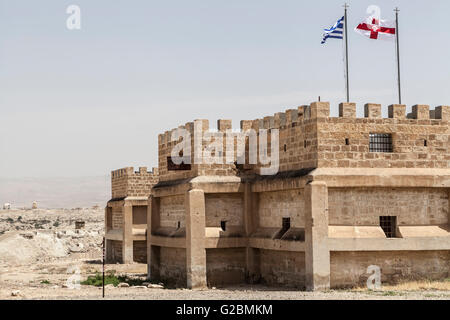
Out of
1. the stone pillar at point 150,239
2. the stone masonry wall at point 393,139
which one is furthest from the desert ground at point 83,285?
the stone masonry wall at point 393,139

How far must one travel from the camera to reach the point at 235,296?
71.9 feet

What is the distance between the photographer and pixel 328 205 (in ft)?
Result: 75.2

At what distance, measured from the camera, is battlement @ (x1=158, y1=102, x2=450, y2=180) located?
23141 millimetres

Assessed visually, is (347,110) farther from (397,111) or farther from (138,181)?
(138,181)

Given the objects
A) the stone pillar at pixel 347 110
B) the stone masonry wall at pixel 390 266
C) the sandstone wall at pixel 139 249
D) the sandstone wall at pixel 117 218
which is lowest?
the sandstone wall at pixel 139 249

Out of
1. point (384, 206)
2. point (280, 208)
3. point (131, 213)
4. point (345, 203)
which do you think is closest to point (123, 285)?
point (280, 208)

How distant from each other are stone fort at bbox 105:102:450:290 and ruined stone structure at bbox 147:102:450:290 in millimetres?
33

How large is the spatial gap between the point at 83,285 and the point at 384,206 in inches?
515

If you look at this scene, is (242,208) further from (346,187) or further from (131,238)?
(131,238)

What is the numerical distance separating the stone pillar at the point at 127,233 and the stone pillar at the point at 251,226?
14957mm

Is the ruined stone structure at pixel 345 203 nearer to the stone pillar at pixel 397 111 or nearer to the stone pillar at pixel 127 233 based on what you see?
the stone pillar at pixel 397 111

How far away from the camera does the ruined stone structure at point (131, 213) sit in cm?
4078

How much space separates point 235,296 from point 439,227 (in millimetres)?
7444

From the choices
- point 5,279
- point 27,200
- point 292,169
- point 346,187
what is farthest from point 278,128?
point 27,200
